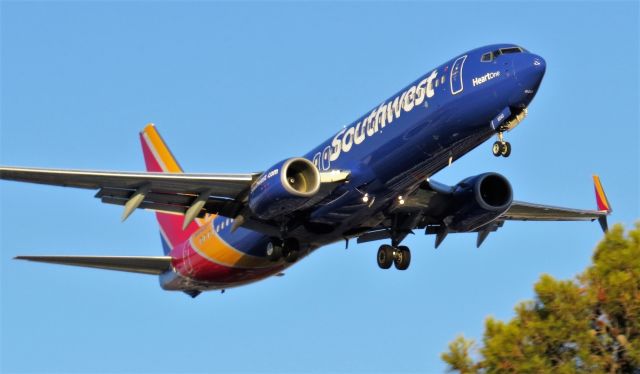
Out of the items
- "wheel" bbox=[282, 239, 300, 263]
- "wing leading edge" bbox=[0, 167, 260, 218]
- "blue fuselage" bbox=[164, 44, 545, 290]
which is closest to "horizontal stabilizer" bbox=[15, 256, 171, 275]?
"wing leading edge" bbox=[0, 167, 260, 218]

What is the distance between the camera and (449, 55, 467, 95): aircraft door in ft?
116

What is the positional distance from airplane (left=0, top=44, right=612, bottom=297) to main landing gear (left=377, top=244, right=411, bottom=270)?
1.8 inches

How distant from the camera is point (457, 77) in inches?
1399

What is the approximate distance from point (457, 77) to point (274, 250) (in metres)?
9.12

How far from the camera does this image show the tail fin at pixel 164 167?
4838cm

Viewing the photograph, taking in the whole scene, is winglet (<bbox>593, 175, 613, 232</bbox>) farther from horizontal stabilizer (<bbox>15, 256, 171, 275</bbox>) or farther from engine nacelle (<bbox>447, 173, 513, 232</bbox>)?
horizontal stabilizer (<bbox>15, 256, 171, 275</bbox>)

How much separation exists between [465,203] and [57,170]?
1356 centimetres

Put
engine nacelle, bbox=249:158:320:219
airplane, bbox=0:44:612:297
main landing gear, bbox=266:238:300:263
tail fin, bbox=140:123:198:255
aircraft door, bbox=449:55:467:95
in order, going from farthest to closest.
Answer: tail fin, bbox=140:123:198:255 < main landing gear, bbox=266:238:300:263 < engine nacelle, bbox=249:158:320:219 < aircraft door, bbox=449:55:467:95 < airplane, bbox=0:44:612:297

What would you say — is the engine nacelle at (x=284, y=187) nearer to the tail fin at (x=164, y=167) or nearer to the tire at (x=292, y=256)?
the tire at (x=292, y=256)

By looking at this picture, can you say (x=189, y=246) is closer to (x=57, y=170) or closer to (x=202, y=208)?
(x=202, y=208)

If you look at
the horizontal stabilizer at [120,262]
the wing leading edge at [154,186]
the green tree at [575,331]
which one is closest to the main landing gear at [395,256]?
the wing leading edge at [154,186]

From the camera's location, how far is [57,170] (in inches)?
1426

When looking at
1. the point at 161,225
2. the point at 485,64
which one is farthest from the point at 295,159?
the point at 161,225

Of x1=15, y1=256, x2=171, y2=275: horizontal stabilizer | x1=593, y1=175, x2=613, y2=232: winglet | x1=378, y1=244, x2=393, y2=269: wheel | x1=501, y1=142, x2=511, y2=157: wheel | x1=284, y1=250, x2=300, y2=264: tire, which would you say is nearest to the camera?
x1=501, y1=142, x2=511, y2=157: wheel
